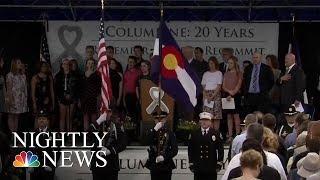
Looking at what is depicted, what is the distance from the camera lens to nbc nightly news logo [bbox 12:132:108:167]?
16.1m

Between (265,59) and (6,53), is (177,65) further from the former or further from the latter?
(6,53)

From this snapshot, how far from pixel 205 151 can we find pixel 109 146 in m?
1.78

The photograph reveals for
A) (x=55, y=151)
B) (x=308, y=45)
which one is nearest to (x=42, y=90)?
(x=55, y=151)

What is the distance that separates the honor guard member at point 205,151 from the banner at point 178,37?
4.41m

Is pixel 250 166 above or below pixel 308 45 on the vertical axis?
below

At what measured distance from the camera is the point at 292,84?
679 inches

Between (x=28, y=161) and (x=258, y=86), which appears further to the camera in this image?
(x=258, y=86)

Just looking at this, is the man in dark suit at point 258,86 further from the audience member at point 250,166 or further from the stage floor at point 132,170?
the audience member at point 250,166

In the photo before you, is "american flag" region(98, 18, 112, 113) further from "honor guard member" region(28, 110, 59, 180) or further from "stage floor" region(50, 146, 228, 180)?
"stage floor" region(50, 146, 228, 180)

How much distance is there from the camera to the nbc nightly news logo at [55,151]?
16.1 metres

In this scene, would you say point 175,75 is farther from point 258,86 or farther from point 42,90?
point 42,90

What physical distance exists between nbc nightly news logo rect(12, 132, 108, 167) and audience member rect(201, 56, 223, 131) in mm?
2599

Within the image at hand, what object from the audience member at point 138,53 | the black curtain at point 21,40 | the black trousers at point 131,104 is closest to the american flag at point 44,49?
the black curtain at point 21,40

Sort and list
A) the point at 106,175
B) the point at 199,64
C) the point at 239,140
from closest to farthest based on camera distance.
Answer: the point at 239,140 < the point at 106,175 < the point at 199,64
